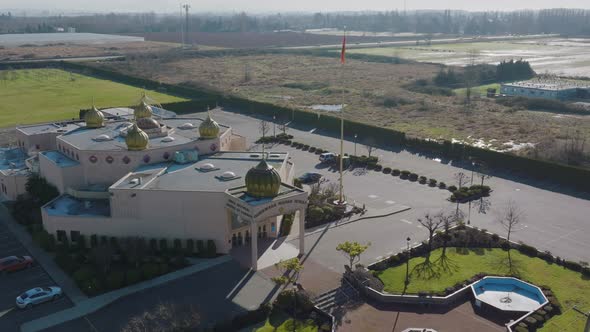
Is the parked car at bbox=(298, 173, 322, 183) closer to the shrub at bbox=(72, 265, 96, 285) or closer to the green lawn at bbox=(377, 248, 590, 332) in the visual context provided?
the green lawn at bbox=(377, 248, 590, 332)

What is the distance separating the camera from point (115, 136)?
185 feet

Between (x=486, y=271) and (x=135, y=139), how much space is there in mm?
31254

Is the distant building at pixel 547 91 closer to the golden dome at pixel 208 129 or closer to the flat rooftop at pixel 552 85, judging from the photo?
the flat rooftop at pixel 552 85

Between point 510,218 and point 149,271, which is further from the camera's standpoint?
point 510,218

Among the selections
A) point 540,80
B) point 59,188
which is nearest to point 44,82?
point 59,188

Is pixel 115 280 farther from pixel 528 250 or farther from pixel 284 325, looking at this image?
pixel 528 250

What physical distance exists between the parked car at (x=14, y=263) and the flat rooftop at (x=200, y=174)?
26.6 ft

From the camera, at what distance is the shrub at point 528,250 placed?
1748 inches

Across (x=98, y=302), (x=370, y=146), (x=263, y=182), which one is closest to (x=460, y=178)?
(x=370, y=146)

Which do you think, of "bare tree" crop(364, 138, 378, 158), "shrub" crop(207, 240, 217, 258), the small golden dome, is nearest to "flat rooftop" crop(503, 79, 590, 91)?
"bare tree" crop(364, 138, 378, 158)

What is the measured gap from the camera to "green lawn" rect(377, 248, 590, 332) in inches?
1510

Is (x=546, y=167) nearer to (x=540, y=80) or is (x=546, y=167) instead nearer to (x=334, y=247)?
(x=334, y=247)

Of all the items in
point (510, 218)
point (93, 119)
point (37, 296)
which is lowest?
point (37, 296)

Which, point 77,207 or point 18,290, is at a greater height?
point 77,207
